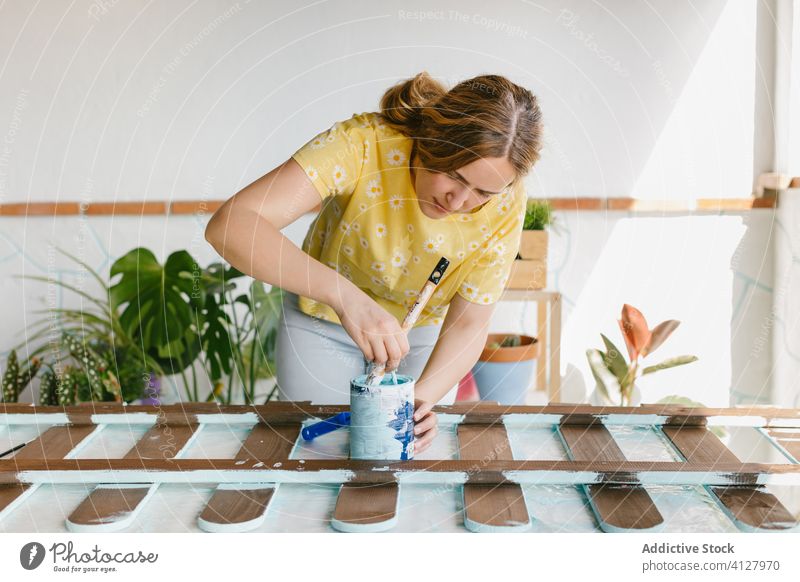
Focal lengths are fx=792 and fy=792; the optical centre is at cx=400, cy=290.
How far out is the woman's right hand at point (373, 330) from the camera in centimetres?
117

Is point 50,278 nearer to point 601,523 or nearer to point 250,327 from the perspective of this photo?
point 250,327

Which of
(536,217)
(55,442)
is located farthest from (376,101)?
(55,442)

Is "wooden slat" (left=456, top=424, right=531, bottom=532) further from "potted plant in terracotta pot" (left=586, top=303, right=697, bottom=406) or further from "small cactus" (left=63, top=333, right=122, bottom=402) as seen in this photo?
"small cactus" (left=63, top=333, right=122, bottom=402)

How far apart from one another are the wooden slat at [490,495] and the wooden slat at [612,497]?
9 cm

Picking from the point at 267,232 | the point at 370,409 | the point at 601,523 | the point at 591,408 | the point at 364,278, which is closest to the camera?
the point at 601,523

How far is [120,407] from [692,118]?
2.27m

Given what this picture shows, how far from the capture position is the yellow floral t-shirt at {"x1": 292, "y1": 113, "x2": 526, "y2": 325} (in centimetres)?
134

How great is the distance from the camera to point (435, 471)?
42.6 inches

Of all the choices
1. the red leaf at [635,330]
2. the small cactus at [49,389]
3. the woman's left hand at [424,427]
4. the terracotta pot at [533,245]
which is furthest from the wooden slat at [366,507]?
the small cactus at [49,389]

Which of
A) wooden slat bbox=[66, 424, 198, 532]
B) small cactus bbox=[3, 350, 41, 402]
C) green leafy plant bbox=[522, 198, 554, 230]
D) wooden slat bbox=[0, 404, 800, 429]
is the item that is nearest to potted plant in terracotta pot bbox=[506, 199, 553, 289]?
green leafy plant bbox=[522, 198, 554, 230]

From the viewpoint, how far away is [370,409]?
1.10 metres

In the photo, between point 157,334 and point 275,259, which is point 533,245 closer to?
point 157,334

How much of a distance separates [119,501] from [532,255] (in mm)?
1733
